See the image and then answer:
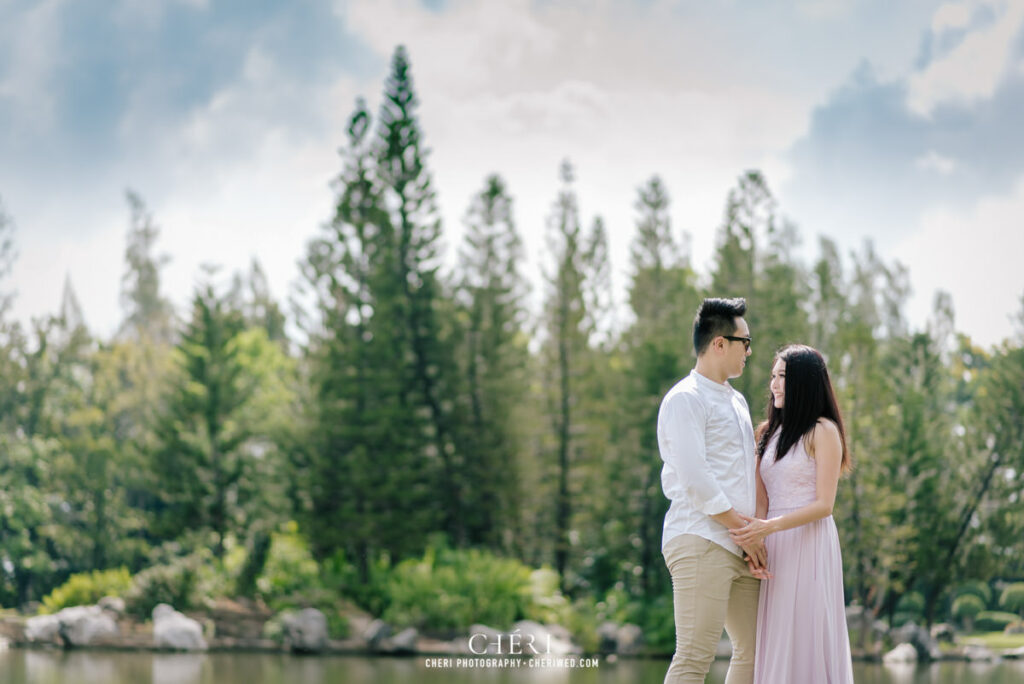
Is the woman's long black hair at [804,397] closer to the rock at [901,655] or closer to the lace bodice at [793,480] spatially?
the lace bodice at [793,480]

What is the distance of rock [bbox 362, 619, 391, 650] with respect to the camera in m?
12.0

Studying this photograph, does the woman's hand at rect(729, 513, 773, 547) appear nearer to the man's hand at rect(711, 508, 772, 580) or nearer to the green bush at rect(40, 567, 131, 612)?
the man's hand at rect(711, 508, 772, 580)

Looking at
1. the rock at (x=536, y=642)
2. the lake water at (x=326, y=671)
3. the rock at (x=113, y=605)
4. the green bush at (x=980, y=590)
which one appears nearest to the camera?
the lake water at (x=326, y=671)

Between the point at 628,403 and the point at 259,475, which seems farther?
the point at 259,475


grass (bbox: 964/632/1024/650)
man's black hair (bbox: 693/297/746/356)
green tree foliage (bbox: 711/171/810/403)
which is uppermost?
green tree foliage (bbox: 711/171/810/403)

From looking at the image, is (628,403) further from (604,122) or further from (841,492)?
(604,122)

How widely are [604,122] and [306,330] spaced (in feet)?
18.5

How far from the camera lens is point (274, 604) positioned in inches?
512

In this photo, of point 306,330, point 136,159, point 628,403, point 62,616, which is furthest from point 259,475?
point 136,159

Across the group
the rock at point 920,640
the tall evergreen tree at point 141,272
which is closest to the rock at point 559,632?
the rock at point 920,640

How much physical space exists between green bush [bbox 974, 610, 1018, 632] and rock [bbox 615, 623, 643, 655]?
431 centimetres

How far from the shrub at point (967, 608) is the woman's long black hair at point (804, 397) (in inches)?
445

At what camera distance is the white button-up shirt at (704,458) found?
2.65 meters

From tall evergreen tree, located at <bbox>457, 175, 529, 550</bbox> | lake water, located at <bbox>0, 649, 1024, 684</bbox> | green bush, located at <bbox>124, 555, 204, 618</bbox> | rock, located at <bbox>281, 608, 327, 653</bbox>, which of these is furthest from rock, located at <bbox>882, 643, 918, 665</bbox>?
green bush, located at <bbox>124, 555, 204, 618</bbox>
